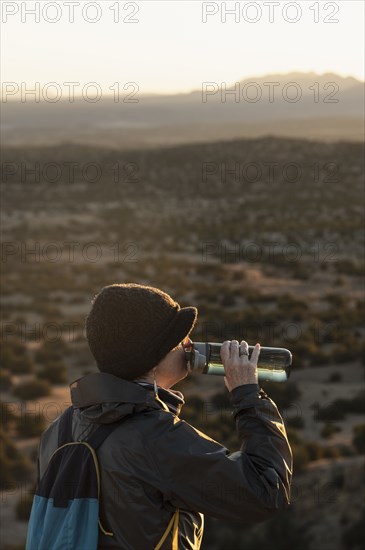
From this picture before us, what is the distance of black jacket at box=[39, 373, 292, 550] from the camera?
2125 mm

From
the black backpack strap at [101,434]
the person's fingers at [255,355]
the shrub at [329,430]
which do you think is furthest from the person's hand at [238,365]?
the shrub at [329,430]

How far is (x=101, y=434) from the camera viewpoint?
2.21 meters

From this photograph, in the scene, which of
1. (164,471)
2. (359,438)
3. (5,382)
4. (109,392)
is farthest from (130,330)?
(5,382)

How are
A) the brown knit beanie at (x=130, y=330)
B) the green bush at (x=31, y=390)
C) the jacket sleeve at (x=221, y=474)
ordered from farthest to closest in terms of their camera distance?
the green bush at (x=31, y=390)
the brown knit beanie at (x=130, y=330)
the jacket sleeve at (x=221, y=474)

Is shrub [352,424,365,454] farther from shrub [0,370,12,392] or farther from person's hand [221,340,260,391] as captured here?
person's hand [221,340,260,391]

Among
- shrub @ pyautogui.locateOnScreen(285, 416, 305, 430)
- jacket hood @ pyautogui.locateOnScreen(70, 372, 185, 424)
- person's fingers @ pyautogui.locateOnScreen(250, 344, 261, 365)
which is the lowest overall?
shrub @ pyautogui.locateOnScreen(285, 416, 305, 430)

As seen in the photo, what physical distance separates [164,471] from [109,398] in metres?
0.23

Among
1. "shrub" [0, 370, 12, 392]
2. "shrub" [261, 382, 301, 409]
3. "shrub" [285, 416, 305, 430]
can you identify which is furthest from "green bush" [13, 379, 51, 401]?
"shrub" [285, 416, 305, 430]

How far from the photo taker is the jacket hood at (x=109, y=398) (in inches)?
86.1

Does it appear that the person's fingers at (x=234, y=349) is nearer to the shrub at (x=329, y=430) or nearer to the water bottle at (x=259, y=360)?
the water bottle at (x=259, y=360)

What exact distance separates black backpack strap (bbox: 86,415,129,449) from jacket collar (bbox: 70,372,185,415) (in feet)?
0.20

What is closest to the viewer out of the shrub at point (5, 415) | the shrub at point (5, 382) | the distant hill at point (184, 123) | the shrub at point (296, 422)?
the shrub at point (296, 422)

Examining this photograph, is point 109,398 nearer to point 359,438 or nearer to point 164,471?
point 164,471

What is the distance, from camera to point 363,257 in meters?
30.2
